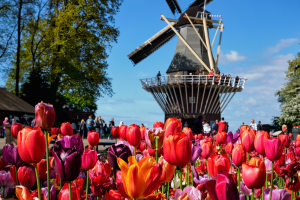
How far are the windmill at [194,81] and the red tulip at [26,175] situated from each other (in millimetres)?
21145

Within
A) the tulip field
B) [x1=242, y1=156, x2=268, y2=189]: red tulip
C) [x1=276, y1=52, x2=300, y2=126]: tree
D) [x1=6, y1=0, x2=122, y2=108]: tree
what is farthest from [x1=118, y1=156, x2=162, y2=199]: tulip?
[x1=276, y1=52, x2=300, y2=126]: tree

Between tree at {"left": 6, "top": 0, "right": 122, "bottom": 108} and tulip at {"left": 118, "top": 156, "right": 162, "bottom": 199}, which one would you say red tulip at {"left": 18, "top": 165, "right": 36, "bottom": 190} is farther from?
tree at {"left": 6, "top": 0, "right": 122, "bottom": 108}

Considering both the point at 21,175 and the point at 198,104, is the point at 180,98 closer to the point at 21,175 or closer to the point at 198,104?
the point at 198,104

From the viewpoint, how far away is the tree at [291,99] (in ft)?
85.8

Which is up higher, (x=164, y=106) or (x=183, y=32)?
(x=183, y=32)

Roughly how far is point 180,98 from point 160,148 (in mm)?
22786

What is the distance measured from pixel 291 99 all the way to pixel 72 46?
2099 cm

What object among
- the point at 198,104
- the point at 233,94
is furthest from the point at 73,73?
the point at 233,94

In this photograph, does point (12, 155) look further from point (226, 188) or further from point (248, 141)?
point (248, 141)

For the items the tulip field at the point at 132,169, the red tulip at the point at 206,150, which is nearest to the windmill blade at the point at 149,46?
the red tulip at the point at 206,150

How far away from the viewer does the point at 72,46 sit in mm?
21203

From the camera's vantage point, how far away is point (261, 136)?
5.75ft

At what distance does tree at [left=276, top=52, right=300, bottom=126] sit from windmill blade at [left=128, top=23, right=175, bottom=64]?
13252 mm

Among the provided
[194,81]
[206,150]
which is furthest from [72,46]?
[206,150]
